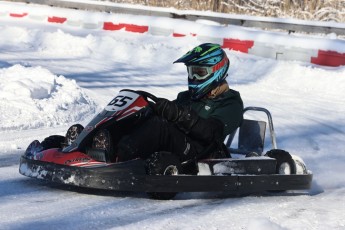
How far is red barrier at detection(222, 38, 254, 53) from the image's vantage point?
15.5m

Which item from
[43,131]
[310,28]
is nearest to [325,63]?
[310,28]

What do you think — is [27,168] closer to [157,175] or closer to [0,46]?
[157,175]

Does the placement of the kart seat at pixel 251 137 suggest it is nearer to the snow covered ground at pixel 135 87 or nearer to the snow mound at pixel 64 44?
the snow covered ground at pixel 135 87

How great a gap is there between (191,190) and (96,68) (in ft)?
27.7

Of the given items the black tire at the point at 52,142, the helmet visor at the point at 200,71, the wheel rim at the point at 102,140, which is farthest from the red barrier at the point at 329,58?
the wheel rim at the point at 102,140

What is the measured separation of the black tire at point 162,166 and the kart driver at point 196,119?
160 millimetres

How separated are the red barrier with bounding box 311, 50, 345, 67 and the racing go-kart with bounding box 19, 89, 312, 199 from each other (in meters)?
8.33

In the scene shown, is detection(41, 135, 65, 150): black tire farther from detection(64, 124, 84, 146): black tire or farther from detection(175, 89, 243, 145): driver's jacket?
detection(175, 89, 243, 145): driver's jacket

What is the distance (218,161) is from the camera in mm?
5523

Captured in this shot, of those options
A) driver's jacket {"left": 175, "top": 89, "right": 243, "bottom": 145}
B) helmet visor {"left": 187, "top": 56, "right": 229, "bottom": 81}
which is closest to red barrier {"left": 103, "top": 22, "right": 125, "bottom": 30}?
driver's jacket {"left": 175, "top": 89, "right": 243, "bottom": 145}

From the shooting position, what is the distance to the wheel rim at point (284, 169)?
5.98 meters

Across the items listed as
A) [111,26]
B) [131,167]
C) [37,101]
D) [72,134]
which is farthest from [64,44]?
[131,167]

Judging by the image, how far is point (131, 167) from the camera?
16.6 ft

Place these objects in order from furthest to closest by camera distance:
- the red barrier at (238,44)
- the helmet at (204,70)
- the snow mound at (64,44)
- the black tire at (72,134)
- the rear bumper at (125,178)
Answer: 1. the red barrier at (238,44)
2. the snow mound at (64,44)
3. the helmet at (204,70)
4. the black tire at (72,134)
5. the rear bumper at (125,178)
